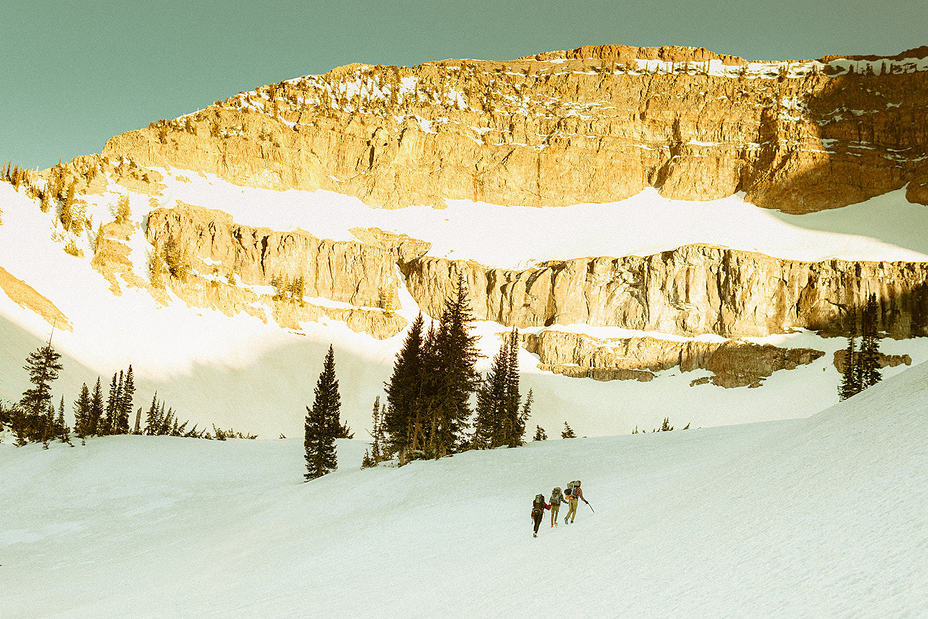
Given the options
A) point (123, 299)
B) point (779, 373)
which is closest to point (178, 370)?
point (123, 299)

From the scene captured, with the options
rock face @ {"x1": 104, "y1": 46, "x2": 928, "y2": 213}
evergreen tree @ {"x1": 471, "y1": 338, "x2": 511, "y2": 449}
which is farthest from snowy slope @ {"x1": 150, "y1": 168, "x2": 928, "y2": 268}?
evergreen tree @ {"x1": 471, "y1": 338, "x2": 511, "y2": 449}

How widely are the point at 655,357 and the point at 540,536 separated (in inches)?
3538

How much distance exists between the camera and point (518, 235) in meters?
127

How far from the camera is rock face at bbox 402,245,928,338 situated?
101250mm

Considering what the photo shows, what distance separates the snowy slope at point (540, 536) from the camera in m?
6.81

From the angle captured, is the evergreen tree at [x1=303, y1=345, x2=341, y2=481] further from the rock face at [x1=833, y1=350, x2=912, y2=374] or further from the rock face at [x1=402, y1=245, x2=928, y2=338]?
the rock face at [x1=833, y1=350, x2=912, y2=374]

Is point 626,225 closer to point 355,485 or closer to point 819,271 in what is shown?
point 819,271

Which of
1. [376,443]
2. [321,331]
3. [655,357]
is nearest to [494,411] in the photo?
[376,443]

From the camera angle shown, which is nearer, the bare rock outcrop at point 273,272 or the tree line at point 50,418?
the tree line at point 50,418

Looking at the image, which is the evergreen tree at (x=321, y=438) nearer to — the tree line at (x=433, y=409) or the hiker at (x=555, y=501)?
the tree line at (x=433, y=409)

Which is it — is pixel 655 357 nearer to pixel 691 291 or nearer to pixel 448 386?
pixel 691 291

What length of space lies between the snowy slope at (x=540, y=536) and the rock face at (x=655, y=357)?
2794 inches

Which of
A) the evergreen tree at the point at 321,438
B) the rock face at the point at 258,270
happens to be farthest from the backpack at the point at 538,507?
the rock face at the point at 258,270

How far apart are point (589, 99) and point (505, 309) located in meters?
65.1
